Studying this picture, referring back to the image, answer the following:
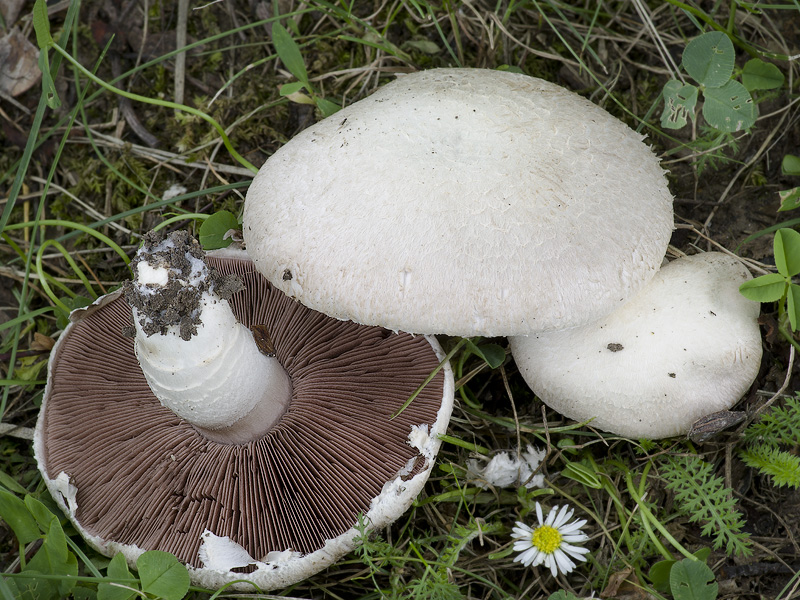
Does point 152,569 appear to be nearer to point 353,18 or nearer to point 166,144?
point 166,144

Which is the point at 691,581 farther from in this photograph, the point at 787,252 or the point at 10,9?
the point at 10,9

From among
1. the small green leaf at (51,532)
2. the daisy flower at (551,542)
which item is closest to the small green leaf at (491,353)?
the daisy flower at (551,542)

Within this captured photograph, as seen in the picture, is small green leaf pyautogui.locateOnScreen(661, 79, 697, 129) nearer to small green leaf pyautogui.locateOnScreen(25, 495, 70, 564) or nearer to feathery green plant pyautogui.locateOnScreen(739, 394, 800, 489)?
feathery green plant pyautogui.locateOnScreen(739, 394, 800, 489)

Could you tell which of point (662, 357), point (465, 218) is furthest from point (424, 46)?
point (662, 357)

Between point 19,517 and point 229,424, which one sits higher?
point 229,424

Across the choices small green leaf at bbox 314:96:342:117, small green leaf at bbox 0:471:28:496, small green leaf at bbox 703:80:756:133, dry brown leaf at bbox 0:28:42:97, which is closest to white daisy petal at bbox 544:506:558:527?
small green leaf at bbox 703:80:756:133

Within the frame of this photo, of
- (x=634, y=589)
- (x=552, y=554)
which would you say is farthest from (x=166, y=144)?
(x=634, y=589)

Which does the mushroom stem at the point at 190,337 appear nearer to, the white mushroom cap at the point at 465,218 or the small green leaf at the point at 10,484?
the white mushroom cap at the point at 465,218
